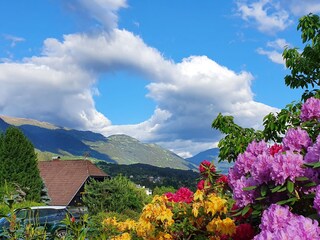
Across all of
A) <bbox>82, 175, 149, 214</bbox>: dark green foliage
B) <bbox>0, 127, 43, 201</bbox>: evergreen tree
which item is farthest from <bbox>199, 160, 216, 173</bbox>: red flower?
<bbox>0, 127, 43, 201</bbox>: evergreen tree

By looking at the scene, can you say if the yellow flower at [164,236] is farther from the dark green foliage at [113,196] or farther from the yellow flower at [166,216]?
the dark green foliage at [113,196]

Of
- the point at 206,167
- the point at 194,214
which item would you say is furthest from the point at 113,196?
the point at 194,214

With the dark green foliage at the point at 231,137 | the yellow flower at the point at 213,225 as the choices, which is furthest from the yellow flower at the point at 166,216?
the dark green foliage at the point at 231,137

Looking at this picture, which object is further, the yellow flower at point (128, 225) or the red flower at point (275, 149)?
the yellow flower at point (128, 225)

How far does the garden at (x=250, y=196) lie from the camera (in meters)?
3.44

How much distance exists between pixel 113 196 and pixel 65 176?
29693 millimetres

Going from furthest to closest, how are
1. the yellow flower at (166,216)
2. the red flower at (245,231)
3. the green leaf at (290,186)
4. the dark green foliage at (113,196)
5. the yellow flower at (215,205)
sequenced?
the dark green foliage at (113,196)
the yellow flower at (166,216)
the yellow flower at (215,205)
the red flower at (245,231)
the green leaf at (290,186)

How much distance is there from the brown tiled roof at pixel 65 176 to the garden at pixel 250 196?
40.2 m

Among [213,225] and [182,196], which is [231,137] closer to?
[182,196]

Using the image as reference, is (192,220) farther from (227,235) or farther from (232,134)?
(232,134)

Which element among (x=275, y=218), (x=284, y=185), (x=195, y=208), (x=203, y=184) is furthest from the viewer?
(x=203, y=184)

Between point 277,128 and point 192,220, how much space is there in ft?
12.1

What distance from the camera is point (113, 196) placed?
71.6 feet

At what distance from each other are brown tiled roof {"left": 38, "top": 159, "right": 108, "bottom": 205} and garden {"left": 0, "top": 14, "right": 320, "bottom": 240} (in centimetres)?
4015
